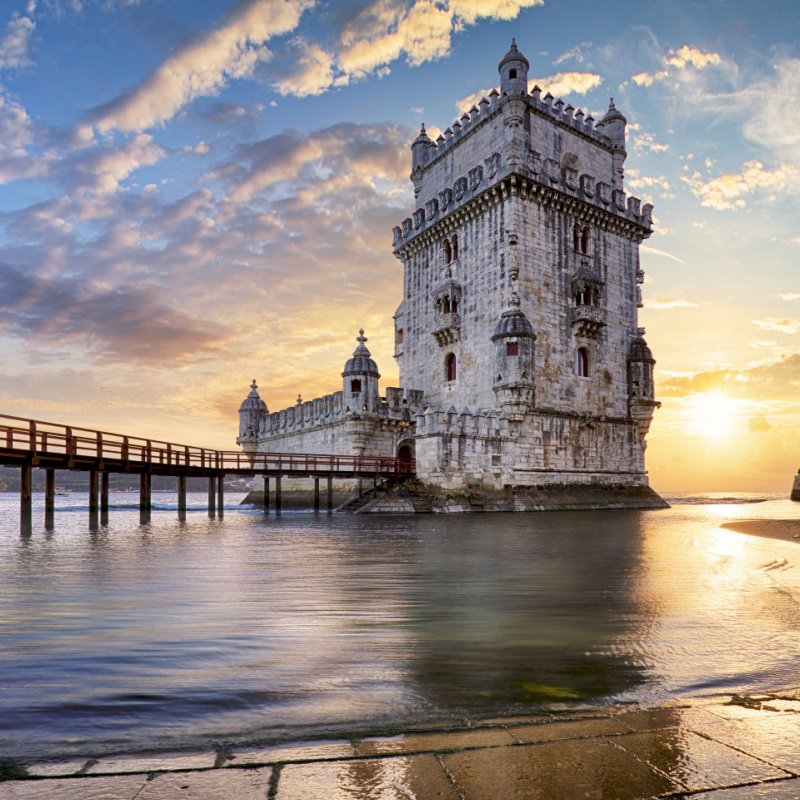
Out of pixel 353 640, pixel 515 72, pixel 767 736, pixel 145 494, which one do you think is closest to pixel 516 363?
pixel 515 72

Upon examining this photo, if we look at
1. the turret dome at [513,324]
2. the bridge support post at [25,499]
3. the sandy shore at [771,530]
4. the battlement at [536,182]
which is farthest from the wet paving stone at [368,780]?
the battlement at [536,182]

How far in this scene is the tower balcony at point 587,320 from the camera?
107 ft

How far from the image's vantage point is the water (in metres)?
3.93

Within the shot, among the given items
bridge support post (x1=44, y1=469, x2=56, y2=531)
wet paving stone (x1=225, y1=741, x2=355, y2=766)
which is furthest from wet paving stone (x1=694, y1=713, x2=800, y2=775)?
bridge support post (x1=44, y1=469, x2=56, y2=531)

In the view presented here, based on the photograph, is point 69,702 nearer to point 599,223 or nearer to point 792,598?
point 792,598

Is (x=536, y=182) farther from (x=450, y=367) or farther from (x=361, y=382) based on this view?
(x=361, y=382)

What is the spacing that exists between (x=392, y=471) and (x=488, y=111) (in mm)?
20640

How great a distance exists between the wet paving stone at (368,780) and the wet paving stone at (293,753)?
5.0 inches

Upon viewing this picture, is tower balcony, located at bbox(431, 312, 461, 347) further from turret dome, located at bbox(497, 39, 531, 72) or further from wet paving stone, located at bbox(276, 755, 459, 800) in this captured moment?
wet paving stone, located at bbox(276, 755, 459, 800)

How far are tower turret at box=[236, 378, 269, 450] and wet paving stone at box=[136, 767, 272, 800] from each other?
50.0 metres

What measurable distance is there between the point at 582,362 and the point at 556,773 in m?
32.4

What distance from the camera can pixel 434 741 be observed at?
3246 millimetres

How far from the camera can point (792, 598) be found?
816cm

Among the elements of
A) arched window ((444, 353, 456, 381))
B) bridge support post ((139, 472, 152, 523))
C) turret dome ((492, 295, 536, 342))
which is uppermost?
turret dome ((492, 295, 536, 342))
